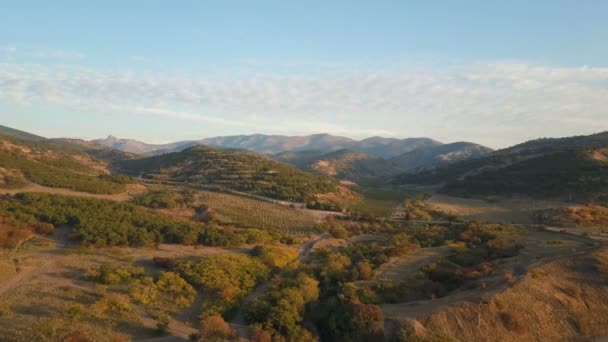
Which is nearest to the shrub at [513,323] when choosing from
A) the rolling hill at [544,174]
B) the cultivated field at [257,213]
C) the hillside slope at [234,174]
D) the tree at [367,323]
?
the tree at [367,323]

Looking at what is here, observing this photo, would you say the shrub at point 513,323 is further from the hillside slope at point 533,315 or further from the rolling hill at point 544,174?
the rolling hill at point 544,174

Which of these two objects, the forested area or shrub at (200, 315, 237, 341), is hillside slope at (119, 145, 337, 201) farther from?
shrub at (200, 315, 237, 341)

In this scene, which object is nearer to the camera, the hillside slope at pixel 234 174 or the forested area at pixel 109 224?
the forested area at pixel 109 224

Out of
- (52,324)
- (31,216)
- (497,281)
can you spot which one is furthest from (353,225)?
(52,324)

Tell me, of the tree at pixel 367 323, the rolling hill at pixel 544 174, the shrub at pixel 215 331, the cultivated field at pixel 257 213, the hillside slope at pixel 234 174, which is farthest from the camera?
the hillside slope at pixel 234 174

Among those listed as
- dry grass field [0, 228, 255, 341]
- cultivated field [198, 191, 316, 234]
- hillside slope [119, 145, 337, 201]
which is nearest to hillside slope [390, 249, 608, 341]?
dry grass field [0, 228, 255, 341]

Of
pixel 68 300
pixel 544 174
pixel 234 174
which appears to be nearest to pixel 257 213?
pixel 234 174
